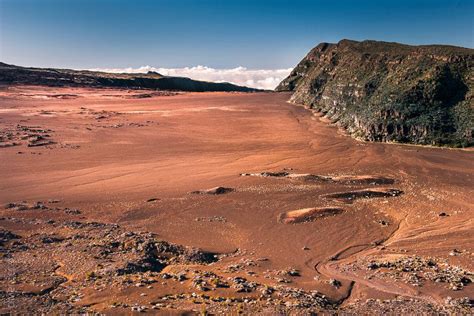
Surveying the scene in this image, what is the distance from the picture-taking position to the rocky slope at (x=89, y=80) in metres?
80.1

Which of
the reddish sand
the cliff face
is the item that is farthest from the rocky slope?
the cliff face

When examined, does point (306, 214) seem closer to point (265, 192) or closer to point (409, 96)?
point (265, 192)

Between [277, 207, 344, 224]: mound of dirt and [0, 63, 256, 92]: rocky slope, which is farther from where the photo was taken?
[0, 63, 256, 92]: rocky slope

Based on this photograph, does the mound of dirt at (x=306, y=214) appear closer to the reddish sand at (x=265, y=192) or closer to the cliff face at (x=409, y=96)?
the reddish sand at (x=265, y=192)

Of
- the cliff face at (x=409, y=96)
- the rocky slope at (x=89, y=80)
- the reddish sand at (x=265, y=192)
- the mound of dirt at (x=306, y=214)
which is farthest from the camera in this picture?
the rocky slope at (x=89, y=80)

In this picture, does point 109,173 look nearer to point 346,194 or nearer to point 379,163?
point 346,194

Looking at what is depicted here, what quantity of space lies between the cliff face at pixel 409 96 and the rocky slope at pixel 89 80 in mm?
63168

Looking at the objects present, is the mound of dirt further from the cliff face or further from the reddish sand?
the cliff face

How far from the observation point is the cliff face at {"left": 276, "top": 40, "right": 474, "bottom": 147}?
95.2 ft

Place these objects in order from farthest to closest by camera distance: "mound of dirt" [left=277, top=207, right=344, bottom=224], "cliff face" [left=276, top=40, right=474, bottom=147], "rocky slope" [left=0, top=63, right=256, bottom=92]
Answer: "rocky slope" [left=0, top=63, right=256, bottom=92] → "cliff face" [left=276, top=40, right=474, bottom=147] → "mound of dirt" [left=277, top=207, right=344, bottom=224]

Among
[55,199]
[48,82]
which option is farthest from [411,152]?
[48,82]

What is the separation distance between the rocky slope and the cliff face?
63168mm

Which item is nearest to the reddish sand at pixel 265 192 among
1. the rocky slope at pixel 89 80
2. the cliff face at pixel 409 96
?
the cliff face at pixel 409 96

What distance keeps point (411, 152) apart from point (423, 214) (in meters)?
11.6
